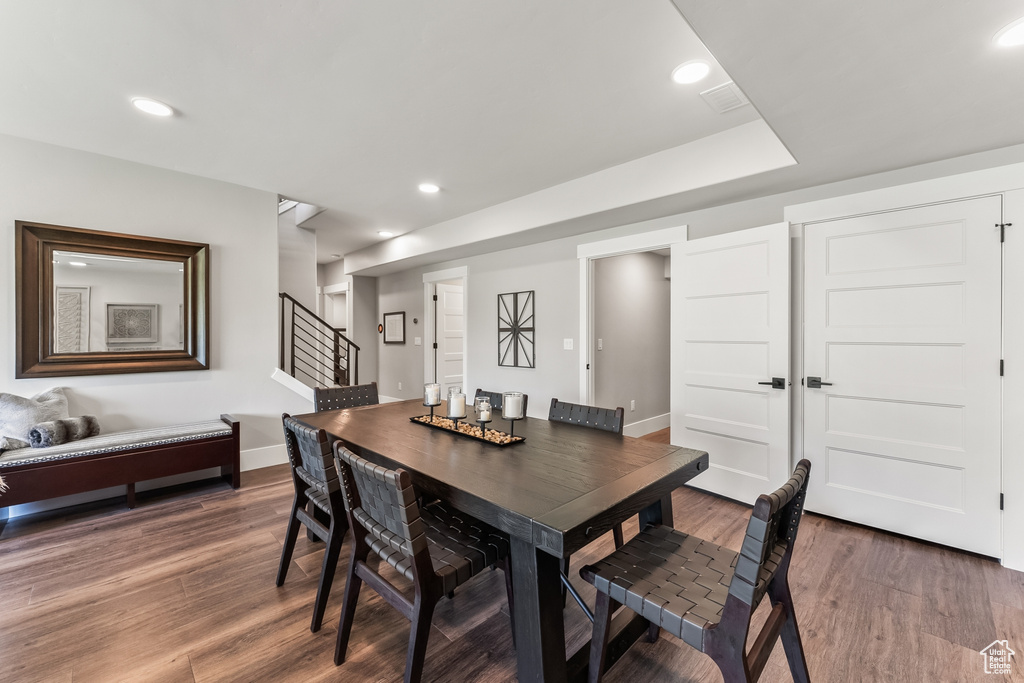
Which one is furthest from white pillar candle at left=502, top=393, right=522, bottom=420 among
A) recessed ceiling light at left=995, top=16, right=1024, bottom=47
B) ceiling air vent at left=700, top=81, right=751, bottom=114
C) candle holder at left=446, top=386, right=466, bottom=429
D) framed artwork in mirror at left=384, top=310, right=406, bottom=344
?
framed artwork in mirror at left=384, top=310, right=406, bottom=344

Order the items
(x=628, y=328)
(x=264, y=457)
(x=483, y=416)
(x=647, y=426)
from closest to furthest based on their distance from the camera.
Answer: (x=483, y=416) < (x=264, y=457) < (x=628, y=328) < (x=647, y=426)

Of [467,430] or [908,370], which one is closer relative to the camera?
[467,430]

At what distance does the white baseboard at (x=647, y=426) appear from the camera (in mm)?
4851

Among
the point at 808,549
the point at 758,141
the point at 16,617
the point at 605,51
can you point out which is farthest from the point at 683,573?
the point at 16,617

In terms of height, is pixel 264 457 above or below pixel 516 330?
below

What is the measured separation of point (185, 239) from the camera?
3457 millimetres

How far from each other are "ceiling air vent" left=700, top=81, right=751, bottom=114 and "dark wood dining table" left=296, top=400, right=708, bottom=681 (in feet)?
5.89

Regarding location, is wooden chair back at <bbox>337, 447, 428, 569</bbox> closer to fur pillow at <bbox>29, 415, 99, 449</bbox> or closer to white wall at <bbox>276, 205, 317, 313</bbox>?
fur pillow at <bbox>29, 415, 99, 449</bbox>

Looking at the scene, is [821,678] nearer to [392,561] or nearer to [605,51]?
[392,561]

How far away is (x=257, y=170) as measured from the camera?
130 inches

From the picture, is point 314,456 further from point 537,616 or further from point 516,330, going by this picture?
point 516,330

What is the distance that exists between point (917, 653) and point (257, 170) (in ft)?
15.1

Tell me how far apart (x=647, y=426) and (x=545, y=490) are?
13.5 feet

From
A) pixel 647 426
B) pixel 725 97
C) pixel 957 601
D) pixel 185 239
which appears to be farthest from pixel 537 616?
pixel 647 426
